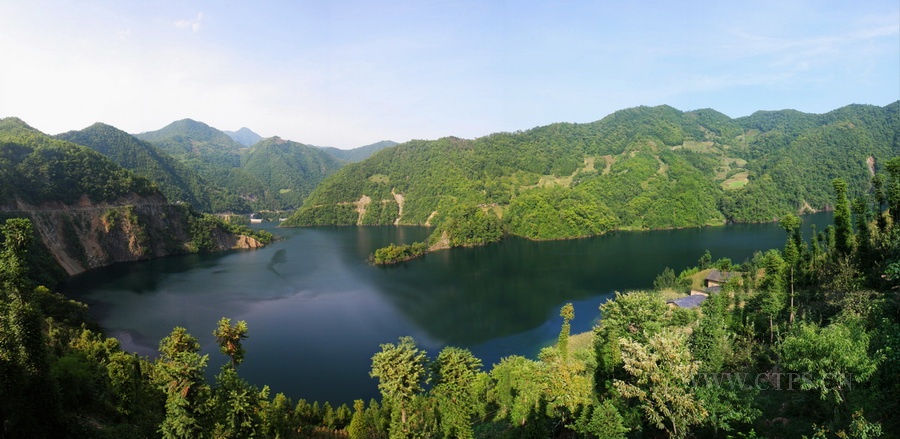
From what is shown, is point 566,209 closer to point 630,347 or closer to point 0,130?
point 630,347

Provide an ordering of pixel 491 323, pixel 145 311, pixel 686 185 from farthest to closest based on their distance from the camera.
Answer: pixel 686 185, pixel 145 311, pixel 491 323

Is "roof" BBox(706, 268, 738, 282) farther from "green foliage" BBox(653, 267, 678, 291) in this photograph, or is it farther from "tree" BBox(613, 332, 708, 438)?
"tree" BBox(613, 332, 708, 438)

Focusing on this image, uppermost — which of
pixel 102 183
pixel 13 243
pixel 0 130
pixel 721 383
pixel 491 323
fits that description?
pixel 0 130

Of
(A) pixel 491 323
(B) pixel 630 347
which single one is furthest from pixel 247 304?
(B) pixel 630 347

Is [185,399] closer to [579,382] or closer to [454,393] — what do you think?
[454,393]

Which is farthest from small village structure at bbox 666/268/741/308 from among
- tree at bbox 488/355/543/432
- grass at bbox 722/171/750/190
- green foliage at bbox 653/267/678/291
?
grass at bbox 722/171/750/190

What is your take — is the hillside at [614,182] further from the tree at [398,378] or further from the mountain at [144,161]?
the tree at [398,378]
